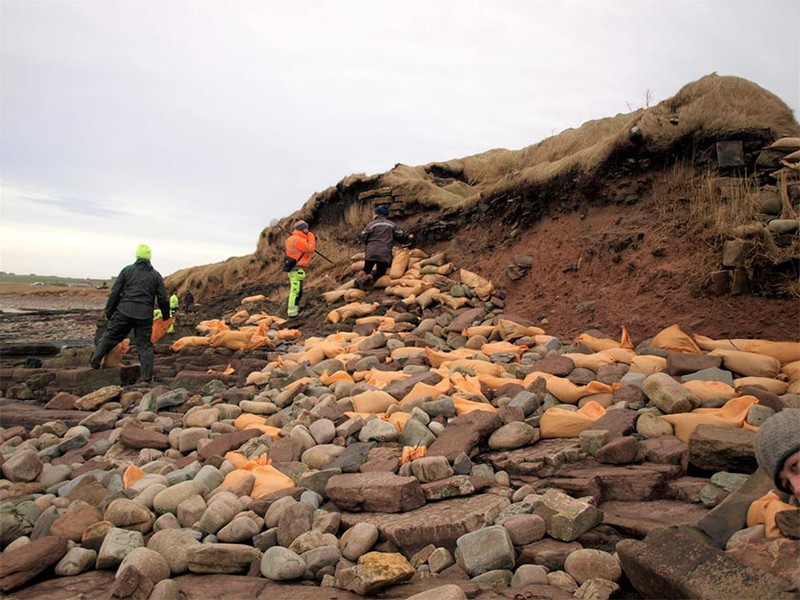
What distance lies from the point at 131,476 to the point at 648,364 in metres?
3.92

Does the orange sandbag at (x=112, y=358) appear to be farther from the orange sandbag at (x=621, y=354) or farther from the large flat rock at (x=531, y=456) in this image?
the orange sandbag at (x=621, y=354)

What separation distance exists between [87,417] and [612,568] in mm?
5001

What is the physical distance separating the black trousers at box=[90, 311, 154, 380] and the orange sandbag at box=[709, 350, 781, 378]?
6.10 m

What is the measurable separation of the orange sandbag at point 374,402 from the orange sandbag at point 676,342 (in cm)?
253

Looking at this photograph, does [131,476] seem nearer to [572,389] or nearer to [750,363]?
[572,389]

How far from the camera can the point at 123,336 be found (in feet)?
22.6

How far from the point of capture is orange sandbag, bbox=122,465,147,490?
3.58m

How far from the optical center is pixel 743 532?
77.1 inches

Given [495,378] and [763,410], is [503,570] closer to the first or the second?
[763,410]

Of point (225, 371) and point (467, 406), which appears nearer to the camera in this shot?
point (467, 406)

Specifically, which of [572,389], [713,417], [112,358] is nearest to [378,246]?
[112,358]

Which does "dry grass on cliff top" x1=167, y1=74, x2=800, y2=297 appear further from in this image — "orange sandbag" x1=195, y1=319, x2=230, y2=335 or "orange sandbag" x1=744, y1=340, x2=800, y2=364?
"orange sandbag" x1=195, y1=319, x2=230, y2=335

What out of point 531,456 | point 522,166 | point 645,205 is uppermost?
point 522,166

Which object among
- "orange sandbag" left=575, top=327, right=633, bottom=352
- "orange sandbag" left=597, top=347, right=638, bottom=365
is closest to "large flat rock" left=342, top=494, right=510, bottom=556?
"orange sandbag" left=597, top=347, right=638, bottom=365
